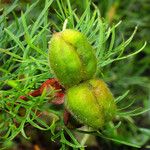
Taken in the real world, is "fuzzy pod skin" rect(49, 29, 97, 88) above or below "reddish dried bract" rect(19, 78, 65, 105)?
above

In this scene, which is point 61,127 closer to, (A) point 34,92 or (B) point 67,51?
(A) point 34,92

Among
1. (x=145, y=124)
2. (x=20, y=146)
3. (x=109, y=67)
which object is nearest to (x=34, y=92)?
(x=20, y=146)

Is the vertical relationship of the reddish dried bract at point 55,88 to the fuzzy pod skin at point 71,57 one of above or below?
below
